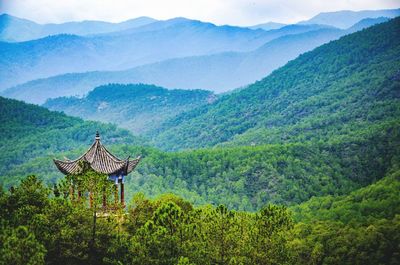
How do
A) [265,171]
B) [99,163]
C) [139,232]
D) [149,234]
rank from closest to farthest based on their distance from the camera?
[149,234], [139,232], [99,163], [265,171]

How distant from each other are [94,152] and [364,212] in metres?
58.6

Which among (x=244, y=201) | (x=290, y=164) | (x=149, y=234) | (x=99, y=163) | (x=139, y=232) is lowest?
(x=244, y=201)

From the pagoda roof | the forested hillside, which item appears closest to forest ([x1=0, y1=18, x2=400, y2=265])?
the forested hillside

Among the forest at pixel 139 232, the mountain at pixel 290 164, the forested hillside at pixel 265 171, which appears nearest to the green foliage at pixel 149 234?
the forest at pixel 139 232

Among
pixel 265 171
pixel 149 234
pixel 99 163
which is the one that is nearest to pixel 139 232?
pixel 149 234

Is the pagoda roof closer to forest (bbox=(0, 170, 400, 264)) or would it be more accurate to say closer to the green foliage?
forest (bbox=(0, 170, 400, 264))

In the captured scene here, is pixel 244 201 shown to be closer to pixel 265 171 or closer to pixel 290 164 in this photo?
pixel 265 171

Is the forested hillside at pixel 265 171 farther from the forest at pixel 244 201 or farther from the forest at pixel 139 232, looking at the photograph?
the forest at pixel 139 232

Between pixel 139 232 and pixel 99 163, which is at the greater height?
pixel 99 163

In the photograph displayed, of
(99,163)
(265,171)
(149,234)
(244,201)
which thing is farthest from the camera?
(265,171)

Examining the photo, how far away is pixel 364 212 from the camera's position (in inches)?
3546

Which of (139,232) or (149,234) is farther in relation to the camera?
(139,232)

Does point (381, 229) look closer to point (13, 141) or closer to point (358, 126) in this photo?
point (358, 126)

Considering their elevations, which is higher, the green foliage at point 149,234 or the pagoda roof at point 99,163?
the pagoda roof at point 99,163
